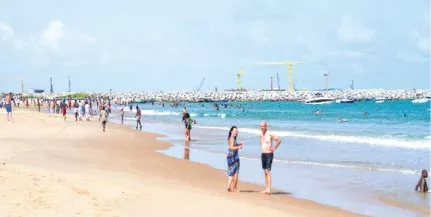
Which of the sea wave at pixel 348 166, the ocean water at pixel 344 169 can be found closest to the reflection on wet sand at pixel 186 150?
the ocean water at pixel 344 169

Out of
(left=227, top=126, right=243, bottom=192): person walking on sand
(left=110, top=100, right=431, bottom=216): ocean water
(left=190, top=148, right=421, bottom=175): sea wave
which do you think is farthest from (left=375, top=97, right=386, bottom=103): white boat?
(left=227, top=126, right=243, bottom=192): person walking on sand

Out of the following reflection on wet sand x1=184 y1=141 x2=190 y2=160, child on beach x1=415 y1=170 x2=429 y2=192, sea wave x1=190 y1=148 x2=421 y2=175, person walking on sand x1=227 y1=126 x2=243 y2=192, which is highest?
person walking on sand x1=227 y1=126 x2=243 y2=192

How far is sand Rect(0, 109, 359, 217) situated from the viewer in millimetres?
8594

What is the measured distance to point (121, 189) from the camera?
10.3 m

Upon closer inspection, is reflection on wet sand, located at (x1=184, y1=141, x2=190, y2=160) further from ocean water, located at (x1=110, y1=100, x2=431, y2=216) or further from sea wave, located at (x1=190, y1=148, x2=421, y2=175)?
sea wave, located at (x1=190, y1=148, x2=421, y2=175)

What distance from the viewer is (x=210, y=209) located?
363 inches

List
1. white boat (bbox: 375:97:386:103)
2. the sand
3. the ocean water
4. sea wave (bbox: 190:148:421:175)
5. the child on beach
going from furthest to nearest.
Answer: white boat (bbox: 375:97:386:103)
sea wave (bbox: 190:148:421:175)
the child on beach
the ocean water
the sand

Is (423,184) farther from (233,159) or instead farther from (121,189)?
(121,189)

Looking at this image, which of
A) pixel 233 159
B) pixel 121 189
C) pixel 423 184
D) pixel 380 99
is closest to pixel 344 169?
pixel 423 184

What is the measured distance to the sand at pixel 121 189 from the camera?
28.2ft

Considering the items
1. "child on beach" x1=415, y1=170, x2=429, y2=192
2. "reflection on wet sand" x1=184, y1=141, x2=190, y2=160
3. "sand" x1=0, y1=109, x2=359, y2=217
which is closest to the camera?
"sand" x1=0, y1=109, x2=359, y2=217

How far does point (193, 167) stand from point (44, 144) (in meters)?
7.40

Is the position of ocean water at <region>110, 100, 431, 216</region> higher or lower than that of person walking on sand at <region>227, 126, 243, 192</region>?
lower

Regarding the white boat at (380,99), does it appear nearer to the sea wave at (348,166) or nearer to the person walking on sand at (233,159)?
the sea wave at (348,166)
